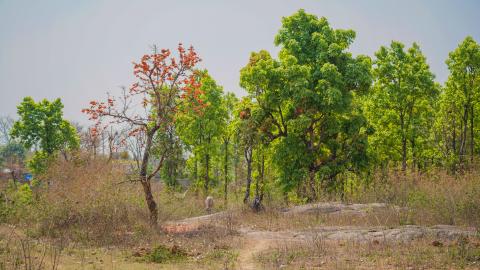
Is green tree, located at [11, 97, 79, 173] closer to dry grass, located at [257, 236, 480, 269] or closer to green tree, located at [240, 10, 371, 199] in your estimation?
green tree, located at [240, 10, 371, 199]

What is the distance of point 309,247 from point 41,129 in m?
33.5

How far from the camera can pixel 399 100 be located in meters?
32.2

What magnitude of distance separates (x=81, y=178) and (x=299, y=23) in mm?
17512

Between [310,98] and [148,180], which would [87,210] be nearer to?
[148,180]

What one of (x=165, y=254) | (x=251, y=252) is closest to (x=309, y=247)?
(x=251, y=252)

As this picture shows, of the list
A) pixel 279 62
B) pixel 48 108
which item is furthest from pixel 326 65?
pixel 48 108

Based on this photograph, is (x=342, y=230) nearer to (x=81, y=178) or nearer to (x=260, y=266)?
(x=260, y=266)

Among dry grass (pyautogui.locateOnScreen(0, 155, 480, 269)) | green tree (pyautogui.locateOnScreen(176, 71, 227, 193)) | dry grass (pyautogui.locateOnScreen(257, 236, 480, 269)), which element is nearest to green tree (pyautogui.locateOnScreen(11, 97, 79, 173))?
green tree (pyautogui.locateOnScreen(176, 71, 227, 193))

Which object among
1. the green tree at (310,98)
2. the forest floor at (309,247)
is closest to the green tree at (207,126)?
the green tree at (310,98)

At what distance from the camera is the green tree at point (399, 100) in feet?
105

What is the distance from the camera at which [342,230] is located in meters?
15.1

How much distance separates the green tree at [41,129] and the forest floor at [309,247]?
25.2 meters

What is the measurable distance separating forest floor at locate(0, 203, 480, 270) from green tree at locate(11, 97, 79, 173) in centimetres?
2523

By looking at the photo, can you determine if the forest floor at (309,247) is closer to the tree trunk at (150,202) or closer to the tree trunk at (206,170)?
the tree trunk at (150,202)
